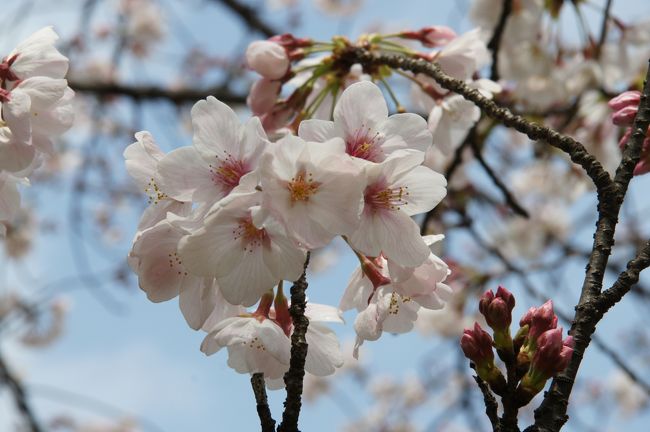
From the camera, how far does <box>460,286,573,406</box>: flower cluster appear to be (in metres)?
0.94

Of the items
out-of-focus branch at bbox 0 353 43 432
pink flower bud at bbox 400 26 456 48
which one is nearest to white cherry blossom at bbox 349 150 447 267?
pink flower bud at bbox 400 26 456 48

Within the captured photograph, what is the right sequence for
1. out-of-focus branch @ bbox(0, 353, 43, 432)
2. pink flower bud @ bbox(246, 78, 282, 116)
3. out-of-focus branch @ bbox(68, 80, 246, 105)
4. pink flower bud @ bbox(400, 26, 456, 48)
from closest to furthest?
pink flower bud @ bbox(246, 78, 282, 116), pink flower bud @ bbox(400, 26, 456, 48), out-of-focus branch @ bbox(0, 353, 43, 432), out-of-focus branch @ bbox(68, 80, 246, 105)

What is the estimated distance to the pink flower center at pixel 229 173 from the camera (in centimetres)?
105

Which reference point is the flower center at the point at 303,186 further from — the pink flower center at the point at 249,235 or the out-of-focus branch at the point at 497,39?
the out-of-focus branch at the point at 497,39

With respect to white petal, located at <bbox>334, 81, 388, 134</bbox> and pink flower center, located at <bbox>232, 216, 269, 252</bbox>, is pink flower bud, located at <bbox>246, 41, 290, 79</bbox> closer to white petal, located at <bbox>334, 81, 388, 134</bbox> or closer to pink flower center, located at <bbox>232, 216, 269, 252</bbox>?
white petal, located at <bbox>334, 81, 388, 134</bbox>

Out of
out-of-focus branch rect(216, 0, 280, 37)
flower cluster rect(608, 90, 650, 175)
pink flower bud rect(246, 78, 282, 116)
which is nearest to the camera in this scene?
flower cluster rect(608, 90, 650, 175)

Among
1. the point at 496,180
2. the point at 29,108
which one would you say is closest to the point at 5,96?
the point at 29,108

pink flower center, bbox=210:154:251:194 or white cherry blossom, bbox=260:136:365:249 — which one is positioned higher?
pink flower center, bbox=210:154:251:194

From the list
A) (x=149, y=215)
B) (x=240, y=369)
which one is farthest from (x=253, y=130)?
(x=240, y=369)

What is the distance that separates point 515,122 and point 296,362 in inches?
20.2

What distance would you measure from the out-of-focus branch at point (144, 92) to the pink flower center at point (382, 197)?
3.53 meters

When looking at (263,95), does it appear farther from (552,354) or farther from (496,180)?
(552,354)

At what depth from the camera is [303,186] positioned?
0.95 meters

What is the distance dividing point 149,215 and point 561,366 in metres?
0.61
